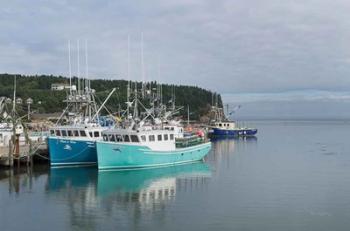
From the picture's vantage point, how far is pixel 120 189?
38688 mm

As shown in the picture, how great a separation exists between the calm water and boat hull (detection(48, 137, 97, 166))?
923 mm

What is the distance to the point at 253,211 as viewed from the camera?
3127 centimetres

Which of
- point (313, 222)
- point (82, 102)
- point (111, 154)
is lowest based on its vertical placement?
point (313, 222)

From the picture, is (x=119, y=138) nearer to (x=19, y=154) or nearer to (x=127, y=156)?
(x=127, y=156)

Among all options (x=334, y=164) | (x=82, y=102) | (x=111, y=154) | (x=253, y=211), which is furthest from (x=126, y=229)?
(x=334, y=164)

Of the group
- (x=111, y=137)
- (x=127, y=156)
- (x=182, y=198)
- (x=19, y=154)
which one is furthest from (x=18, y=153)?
(x=182, y=198)

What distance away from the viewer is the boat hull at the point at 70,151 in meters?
46.4

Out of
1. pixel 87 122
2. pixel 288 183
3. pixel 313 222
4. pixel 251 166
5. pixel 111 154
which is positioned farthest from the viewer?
pixel 251 166

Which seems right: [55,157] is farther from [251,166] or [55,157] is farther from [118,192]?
[251,166]

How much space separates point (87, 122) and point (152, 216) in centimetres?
2026

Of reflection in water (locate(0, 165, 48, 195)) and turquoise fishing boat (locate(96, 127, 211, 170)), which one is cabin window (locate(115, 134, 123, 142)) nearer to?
turquoise fishing boat (locate(96, 127, 211, 170))

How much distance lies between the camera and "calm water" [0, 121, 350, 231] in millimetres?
28469

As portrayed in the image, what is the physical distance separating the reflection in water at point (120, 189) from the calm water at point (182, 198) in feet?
0.18

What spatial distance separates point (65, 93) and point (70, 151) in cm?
8129
